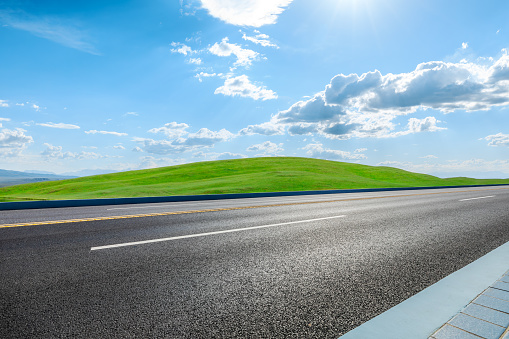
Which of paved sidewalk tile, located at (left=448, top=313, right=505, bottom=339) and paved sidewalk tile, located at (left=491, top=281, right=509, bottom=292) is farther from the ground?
paved sidewalk tile, located at (left=491, top=281, right=509, bottom=292)

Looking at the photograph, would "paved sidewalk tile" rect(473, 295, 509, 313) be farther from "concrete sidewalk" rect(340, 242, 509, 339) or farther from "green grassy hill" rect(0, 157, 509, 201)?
"green grassy hill" rect(0, 157, 509, 201)

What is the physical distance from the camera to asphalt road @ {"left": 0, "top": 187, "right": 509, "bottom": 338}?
2812 millimetres

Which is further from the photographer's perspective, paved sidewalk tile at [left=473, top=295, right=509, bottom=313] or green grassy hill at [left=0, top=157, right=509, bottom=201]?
green grassy hill at [left=0, top=157, right=509, bottom=201]

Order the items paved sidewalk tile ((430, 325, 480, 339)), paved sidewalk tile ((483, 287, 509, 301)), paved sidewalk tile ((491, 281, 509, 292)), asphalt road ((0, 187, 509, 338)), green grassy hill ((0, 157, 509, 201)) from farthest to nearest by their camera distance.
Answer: green grassy hill ((0, 157, 509, 201))
paved sidewalk tile ((491, 281, 509, 292))
paved sidewalk tile ((483, 287, 509, 301))
asphalt road ((0, 187, 509, 338))
paved sidewalk tile ((430, 325, 480, 339))

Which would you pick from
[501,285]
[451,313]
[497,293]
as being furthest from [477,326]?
[501,285]

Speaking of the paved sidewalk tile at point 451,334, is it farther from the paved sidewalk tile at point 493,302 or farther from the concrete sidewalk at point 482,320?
the paved sidewalk tile at point 493,302

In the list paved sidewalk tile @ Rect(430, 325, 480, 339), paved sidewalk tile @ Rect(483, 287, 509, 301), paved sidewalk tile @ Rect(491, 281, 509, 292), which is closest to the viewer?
paved sidewalk tile @ Rect(430, 325, 480, 339)

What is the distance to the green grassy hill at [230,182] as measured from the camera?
35.2m

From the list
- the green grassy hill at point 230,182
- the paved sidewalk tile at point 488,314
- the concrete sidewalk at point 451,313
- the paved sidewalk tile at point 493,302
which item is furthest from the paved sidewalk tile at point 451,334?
the green grassy hill at point 230,182

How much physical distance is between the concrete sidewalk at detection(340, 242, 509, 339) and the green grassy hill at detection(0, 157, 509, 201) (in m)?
Result: 27.6

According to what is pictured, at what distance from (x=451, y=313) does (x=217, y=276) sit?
2.63 meters

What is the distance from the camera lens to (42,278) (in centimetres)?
399

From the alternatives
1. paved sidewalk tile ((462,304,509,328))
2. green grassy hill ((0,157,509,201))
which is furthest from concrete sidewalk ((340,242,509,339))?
green grassy hill ((0,157,509,201))

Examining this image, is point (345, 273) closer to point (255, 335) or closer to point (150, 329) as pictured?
point (255, 335)
